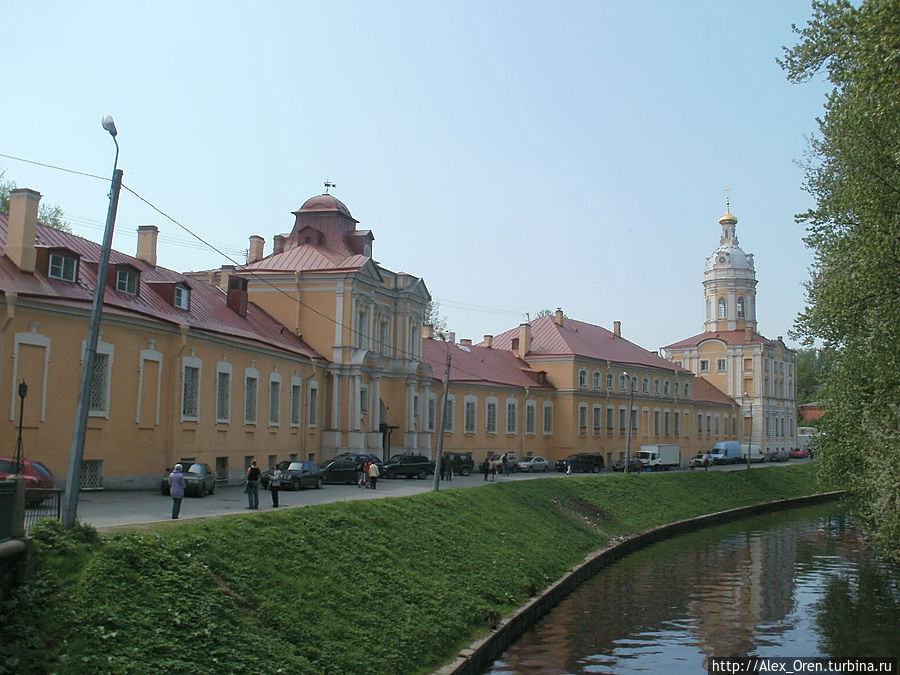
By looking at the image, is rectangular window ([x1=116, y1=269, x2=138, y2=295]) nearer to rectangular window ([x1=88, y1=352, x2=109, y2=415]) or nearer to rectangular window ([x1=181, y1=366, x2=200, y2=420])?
rectangular window ([x1=181, y1=366, x2=200, y2=420])

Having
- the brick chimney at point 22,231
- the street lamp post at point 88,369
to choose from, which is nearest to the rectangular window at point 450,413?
the brick chimney at point 22,231

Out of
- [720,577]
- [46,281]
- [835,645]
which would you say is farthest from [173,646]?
[720,577]

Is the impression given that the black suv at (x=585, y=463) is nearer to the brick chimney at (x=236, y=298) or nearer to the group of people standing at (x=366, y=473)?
the group of people standing at (x=366, y=473)

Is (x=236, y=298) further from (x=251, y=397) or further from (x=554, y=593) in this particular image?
(x=554, y=593)

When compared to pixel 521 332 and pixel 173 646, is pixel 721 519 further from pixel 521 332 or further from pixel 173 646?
pixel 173 646

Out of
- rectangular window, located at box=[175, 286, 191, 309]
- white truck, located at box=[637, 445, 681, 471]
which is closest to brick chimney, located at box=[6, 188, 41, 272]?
rectangular window, located at box=[175, 286, 191, 309]

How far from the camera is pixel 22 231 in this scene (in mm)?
28141

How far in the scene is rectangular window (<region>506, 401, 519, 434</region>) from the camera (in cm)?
6859

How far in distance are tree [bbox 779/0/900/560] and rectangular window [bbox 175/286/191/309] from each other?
937 inches

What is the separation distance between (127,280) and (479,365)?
38159mm

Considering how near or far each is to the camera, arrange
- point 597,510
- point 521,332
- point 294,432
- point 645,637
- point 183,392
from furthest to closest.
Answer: point 521,332 → point 294,432 → point 597,510 → point 183,392 → point 645,637

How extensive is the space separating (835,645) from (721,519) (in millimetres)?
29873

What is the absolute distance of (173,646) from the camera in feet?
39.7

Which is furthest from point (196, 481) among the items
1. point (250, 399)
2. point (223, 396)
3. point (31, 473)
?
point (250, 399)
